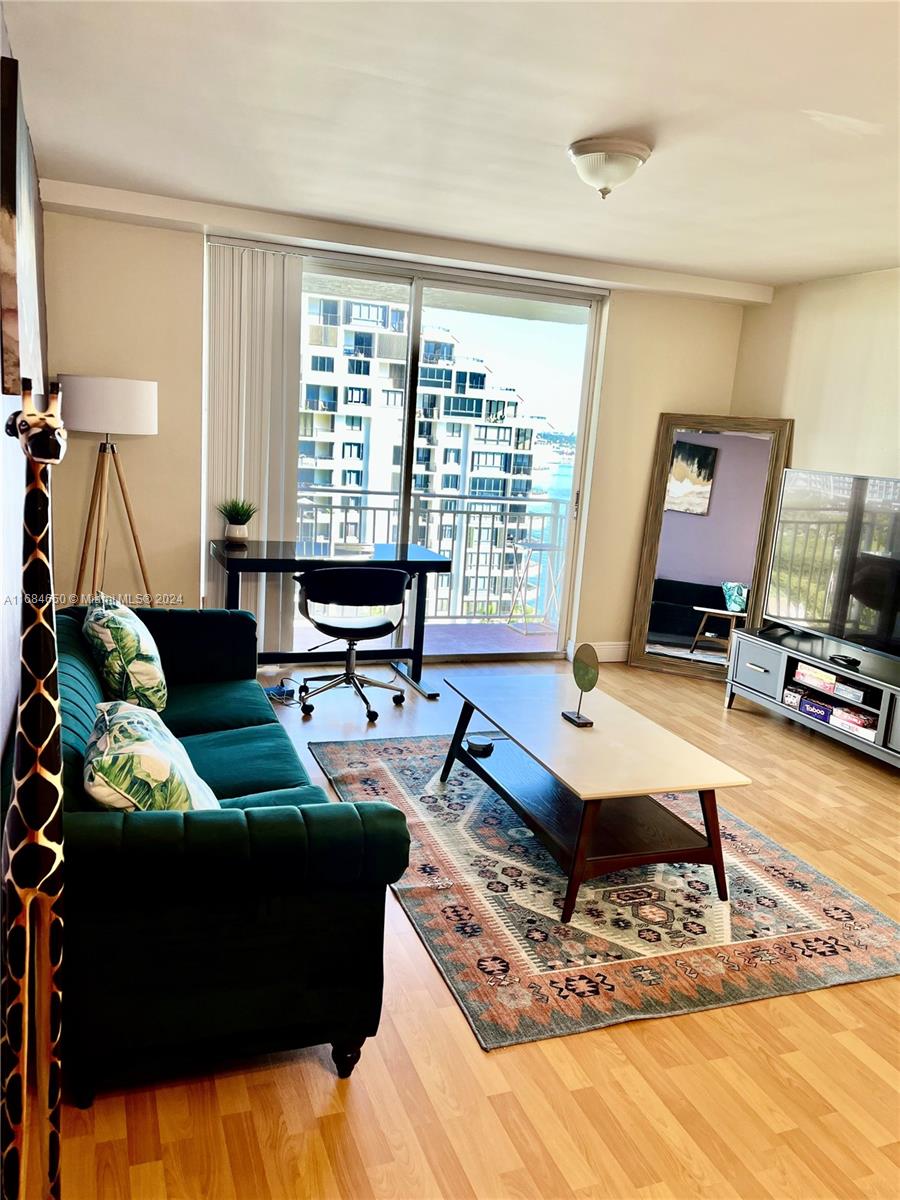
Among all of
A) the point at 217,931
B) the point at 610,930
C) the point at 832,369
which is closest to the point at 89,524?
the point at 217,931

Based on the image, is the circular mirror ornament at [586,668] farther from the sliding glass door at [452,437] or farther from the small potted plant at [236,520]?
the small potted plant at [236,520]

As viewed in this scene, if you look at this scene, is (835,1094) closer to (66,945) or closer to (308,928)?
(308,928)

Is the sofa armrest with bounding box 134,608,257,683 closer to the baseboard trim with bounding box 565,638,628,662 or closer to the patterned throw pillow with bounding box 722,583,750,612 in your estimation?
the baseboard trim with bounding box 565,638,628,662

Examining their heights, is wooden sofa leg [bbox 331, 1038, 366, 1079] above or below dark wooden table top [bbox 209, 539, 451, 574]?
below

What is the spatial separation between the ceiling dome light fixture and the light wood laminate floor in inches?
105

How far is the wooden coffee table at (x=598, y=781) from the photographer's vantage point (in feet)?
9.04

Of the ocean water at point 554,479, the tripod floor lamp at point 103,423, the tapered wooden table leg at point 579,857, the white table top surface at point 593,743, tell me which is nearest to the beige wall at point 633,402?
the ocean water at point 554,479

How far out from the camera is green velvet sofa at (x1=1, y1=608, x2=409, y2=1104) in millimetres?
1745

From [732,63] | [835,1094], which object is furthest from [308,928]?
[732,63]

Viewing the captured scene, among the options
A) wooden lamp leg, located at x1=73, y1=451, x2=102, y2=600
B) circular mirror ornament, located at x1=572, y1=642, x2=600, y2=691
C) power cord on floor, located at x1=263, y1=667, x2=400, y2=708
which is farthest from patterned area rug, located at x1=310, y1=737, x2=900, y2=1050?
wooden lamp leg, located at x1=73, y1=451, x2=102, y2=600

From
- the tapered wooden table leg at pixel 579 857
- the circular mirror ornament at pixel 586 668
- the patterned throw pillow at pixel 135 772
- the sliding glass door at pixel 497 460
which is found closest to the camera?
the patterned throw pillow at pixel 135 772

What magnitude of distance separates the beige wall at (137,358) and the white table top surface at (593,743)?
2069 mm

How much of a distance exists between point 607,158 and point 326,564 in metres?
2.44

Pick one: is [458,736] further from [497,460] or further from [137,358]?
[137,358]
